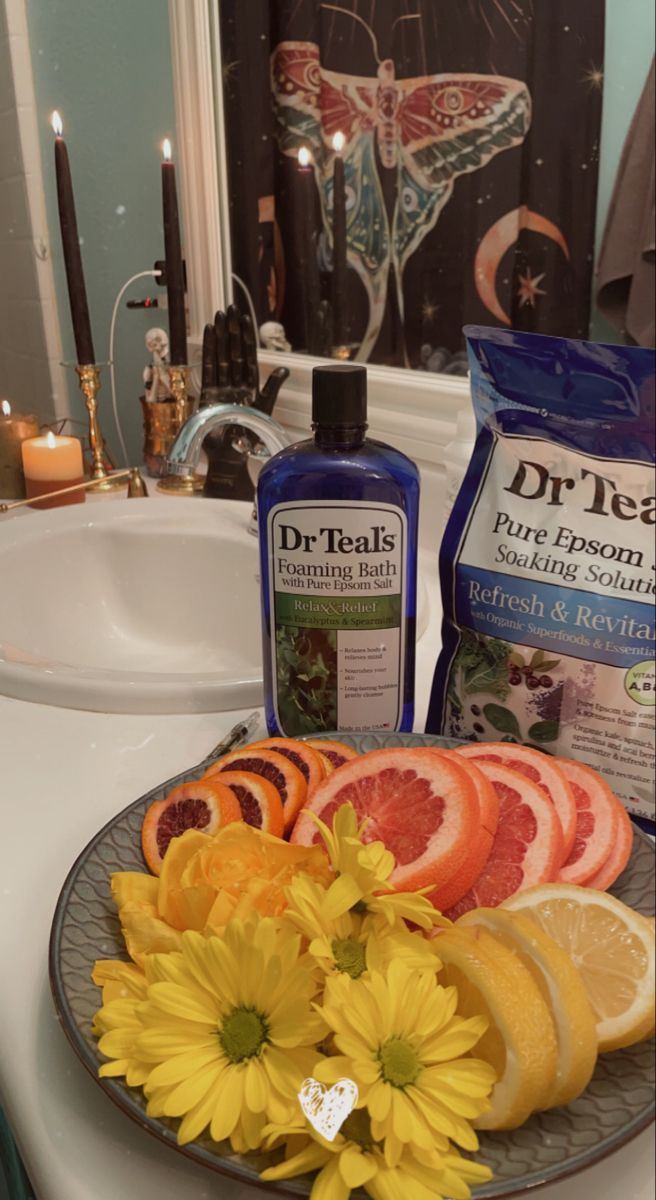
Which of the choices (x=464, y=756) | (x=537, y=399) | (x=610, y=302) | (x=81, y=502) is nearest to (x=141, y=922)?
(x=464, y=756)

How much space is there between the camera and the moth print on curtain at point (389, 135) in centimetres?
91

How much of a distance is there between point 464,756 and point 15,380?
1.06 meters

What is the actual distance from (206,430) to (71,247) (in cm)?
44

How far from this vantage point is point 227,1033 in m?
0.31

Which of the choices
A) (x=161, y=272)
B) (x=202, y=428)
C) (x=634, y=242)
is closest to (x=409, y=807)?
(x=202, y=428)

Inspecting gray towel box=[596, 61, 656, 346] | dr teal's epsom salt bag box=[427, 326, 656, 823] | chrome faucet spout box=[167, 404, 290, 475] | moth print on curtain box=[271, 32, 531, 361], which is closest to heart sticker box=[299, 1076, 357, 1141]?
dr teal's epsom salt bag box=[427, 326, 656, 823]

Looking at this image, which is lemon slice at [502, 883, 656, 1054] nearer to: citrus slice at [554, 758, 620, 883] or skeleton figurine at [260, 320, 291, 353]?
citrus slice at [554, 758, 620, 883]

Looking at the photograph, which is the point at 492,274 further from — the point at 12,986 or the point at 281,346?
the point at 12,986

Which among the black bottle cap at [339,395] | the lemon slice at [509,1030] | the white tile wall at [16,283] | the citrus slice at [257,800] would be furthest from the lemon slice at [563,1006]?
the white tile wall at [16,283]

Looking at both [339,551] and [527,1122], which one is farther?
[339,551]

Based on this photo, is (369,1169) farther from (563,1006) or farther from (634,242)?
(634,242)

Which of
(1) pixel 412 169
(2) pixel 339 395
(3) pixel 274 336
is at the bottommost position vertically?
(3) pixel 274 336

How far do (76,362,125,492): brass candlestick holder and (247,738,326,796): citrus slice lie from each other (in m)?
0.72

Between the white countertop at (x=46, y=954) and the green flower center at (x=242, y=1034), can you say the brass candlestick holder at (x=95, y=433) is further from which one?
the green flower center at (x=242, y=1034)
